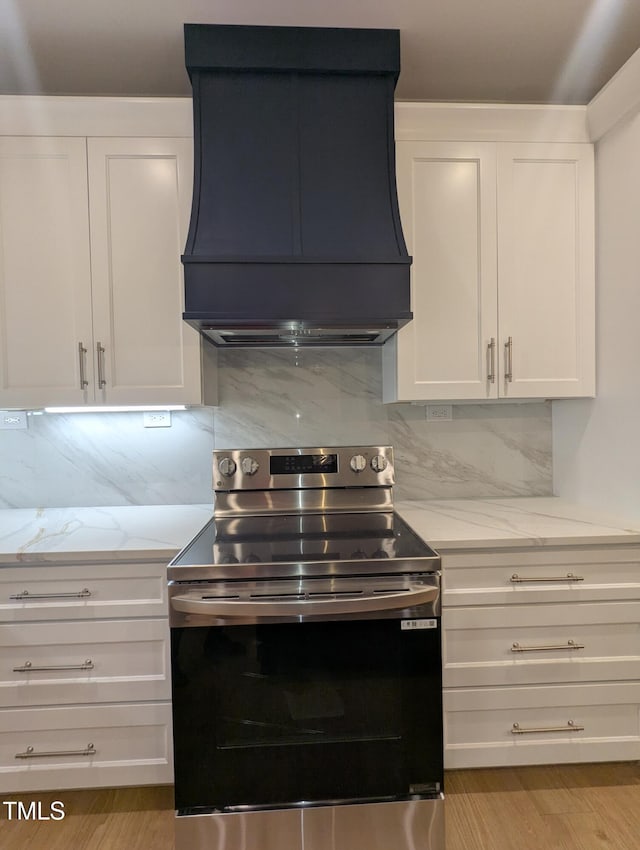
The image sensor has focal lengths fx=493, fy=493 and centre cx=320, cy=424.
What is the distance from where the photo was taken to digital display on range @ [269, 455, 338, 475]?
1926 millimetres

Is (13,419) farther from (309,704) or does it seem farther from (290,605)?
(309,704)

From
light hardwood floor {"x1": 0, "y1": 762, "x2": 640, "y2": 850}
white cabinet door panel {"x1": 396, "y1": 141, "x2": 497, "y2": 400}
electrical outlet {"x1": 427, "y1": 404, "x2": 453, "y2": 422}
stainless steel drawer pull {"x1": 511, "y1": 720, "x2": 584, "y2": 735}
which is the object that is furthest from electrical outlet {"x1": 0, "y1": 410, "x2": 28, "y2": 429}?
stainless steel drawer pull {"x1": 511, "y1": 720, "x2": 584, "y2": 735}

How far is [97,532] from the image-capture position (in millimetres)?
1746

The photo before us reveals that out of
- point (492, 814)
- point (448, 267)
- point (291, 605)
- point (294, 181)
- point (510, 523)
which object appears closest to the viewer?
point (291, 605)

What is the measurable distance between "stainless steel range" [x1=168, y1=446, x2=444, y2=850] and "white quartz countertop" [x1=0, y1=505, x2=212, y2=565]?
0.99 ft

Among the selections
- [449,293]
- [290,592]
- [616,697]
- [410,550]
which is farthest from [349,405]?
[616,697]

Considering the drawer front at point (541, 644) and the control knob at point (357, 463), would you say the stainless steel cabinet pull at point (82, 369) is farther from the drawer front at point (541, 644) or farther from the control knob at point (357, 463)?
the drawer front at point (541, 644)

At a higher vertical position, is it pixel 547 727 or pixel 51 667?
pixel 51 667

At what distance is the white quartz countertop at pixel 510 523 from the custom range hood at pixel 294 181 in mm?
743

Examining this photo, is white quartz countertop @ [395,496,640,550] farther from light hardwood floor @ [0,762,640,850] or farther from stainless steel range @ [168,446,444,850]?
light hardwood floor @ [0,762,640,850]

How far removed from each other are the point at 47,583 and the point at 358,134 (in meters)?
1.80

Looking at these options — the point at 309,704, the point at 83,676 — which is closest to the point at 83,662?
the point at 83,676

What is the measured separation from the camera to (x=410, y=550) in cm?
146

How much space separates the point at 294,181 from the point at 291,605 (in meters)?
1.35
